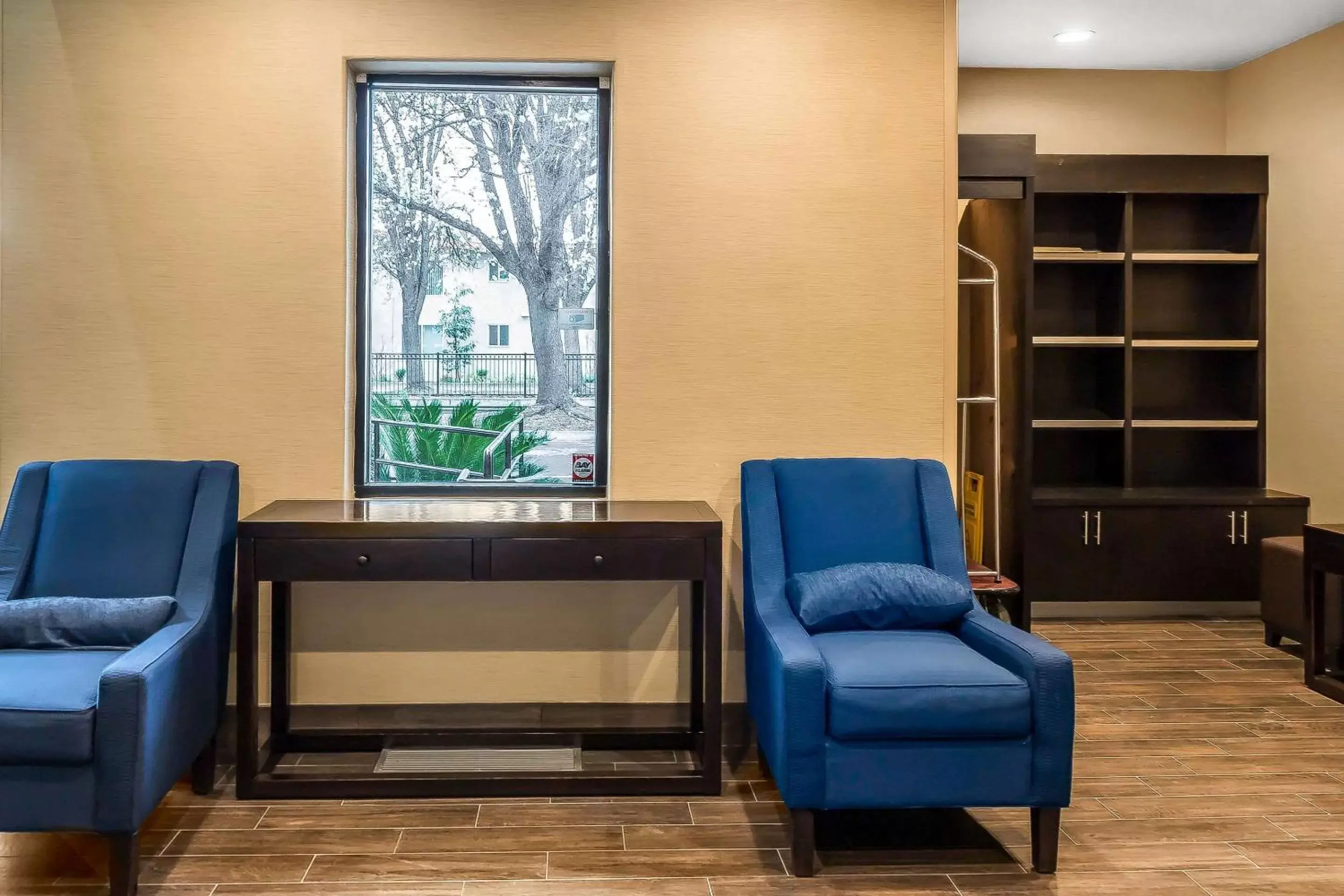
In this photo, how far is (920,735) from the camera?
2441 millimetres

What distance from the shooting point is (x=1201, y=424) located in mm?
5449

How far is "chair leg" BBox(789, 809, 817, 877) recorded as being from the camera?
8.21 ft

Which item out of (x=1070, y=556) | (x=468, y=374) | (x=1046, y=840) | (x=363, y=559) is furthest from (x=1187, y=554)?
(x=363, y=559)

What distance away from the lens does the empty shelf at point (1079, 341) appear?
532 cm

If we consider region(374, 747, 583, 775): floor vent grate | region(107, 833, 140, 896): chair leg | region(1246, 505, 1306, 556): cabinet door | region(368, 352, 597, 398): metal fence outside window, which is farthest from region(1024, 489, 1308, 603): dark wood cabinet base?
region(107, 833, 140, 896): chair leg

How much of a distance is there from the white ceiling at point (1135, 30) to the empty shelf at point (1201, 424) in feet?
6.19

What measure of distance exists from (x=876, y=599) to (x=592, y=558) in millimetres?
796

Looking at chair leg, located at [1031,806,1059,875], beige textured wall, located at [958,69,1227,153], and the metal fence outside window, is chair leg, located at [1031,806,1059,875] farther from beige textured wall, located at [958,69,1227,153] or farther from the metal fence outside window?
beige textured wall, located at [958,69,1227,153]

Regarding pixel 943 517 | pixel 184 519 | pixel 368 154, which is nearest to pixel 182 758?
pixel 184 519

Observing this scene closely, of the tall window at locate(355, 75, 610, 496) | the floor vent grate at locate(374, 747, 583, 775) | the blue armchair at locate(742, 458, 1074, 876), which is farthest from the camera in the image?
the tall window at locate(355, 75, 610, 496)

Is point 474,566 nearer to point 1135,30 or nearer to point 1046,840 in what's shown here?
point 1046,840

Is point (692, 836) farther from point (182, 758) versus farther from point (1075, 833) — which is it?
point (182, 758)

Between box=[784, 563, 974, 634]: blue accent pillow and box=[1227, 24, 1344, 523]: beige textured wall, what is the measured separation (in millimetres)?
3222

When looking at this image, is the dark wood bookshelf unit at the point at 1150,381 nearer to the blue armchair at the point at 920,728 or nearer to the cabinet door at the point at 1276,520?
the cabinet door at the point at 1276,520
